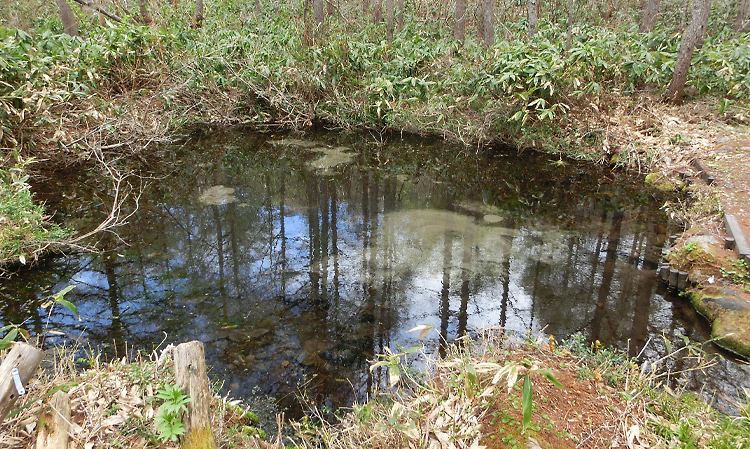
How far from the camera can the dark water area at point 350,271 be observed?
450 centimetres

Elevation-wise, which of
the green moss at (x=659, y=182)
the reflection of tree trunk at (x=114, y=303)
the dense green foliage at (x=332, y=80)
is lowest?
the reflection of tree trunk at (x=114, y=303)

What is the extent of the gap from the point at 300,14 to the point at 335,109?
24.4 feet

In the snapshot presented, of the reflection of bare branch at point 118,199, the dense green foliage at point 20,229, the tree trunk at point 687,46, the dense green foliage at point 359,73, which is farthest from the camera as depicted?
the tree trunk at point 687,46

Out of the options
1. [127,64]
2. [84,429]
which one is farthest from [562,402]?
[127,64]

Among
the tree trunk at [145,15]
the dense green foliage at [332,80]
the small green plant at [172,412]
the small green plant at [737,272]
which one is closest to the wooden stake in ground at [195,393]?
the small green plant at [172,412]

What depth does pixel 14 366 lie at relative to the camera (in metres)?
2.37

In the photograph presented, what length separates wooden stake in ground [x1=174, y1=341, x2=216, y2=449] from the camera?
8.43 ft

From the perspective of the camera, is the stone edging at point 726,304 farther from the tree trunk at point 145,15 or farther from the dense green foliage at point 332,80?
the tree trunk at point 145,15

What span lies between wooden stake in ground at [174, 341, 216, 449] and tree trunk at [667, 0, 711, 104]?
10523 mm

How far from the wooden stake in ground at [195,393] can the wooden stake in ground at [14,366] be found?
0.70 metres

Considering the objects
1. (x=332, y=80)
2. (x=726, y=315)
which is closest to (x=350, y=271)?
(x=726, y=315)

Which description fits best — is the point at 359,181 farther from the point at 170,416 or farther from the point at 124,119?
the point at 170,416

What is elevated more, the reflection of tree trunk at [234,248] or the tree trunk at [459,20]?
the tree trunk at [459,20]

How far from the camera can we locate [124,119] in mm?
9234
